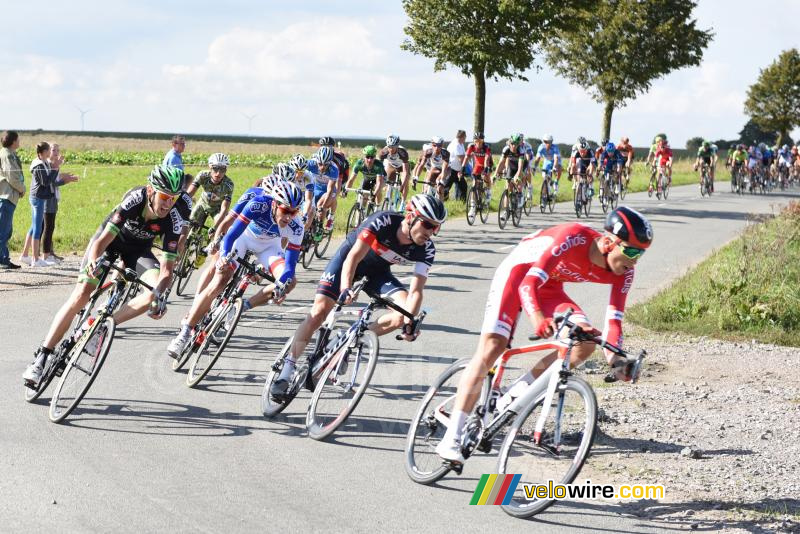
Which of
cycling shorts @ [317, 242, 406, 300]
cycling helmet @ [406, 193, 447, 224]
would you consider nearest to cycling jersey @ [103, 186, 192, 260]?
cycling shorts @ [317, 242, 406, 300]

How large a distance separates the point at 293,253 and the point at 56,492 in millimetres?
4138

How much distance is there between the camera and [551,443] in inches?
254

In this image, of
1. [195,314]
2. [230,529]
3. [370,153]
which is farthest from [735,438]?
[370,153]

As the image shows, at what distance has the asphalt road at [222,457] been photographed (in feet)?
19.8

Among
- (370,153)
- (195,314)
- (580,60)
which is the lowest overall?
(195,314)

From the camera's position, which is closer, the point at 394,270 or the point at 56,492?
the point at 56,492

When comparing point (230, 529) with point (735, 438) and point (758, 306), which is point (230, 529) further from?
point (758, 306)

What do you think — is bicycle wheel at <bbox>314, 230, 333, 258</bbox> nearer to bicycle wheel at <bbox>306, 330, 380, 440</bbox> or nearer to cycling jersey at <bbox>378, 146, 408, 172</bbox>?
cycling jersey at <bbox>378, 146, 408, 172</bbox>

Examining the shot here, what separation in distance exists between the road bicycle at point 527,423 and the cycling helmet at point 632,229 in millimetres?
596

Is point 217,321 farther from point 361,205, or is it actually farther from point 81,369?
point 361,205

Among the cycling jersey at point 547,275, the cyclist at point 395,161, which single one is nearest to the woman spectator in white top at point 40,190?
the cyclist at point 395,161

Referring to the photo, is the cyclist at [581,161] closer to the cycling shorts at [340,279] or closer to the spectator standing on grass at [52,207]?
the spectator standing on grass at [52,207]

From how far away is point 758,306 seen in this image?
13344 millimetres

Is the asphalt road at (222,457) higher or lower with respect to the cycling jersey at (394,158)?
lower
